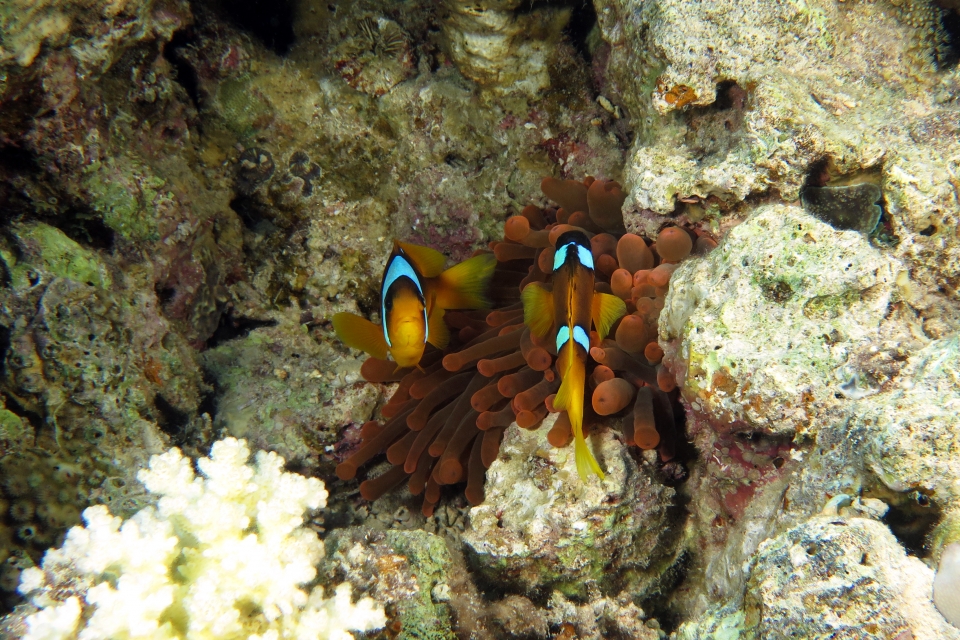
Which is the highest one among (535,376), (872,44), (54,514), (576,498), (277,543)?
(872,44)

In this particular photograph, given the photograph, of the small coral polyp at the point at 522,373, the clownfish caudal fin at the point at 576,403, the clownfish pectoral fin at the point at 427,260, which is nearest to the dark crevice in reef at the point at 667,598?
the small coral polyp at the point at 522,373

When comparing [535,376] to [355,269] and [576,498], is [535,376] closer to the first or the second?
[576,498]

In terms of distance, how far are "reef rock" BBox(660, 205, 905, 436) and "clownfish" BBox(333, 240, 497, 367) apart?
3.78 feet

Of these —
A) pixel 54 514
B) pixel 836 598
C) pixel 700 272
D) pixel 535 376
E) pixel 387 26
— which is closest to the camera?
pixel 836 598

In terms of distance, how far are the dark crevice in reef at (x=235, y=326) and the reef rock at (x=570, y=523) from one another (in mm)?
1946

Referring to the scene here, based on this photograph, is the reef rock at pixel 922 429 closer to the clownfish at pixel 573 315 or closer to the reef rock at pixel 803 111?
the reef rock at pixel 803 111

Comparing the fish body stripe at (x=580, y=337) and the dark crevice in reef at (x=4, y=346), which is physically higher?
the fish body stripe at (x=580, y=337)

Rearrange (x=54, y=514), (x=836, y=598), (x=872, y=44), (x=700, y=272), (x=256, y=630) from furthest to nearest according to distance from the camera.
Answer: (x=872, y=44) < (x=54, y=514) < (x=700, y=272) < (x=256, y=630) < (x=836, y=598)

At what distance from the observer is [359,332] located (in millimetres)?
2744

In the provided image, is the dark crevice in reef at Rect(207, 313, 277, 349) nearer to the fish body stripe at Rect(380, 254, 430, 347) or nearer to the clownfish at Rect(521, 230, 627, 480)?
the fish body stripe at Rect(380, 254, 430, 347)

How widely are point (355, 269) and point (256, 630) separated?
219 cm

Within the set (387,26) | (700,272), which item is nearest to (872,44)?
(700,272)

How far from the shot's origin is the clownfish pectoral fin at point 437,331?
2727 mm

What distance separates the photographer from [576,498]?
2096 mm
